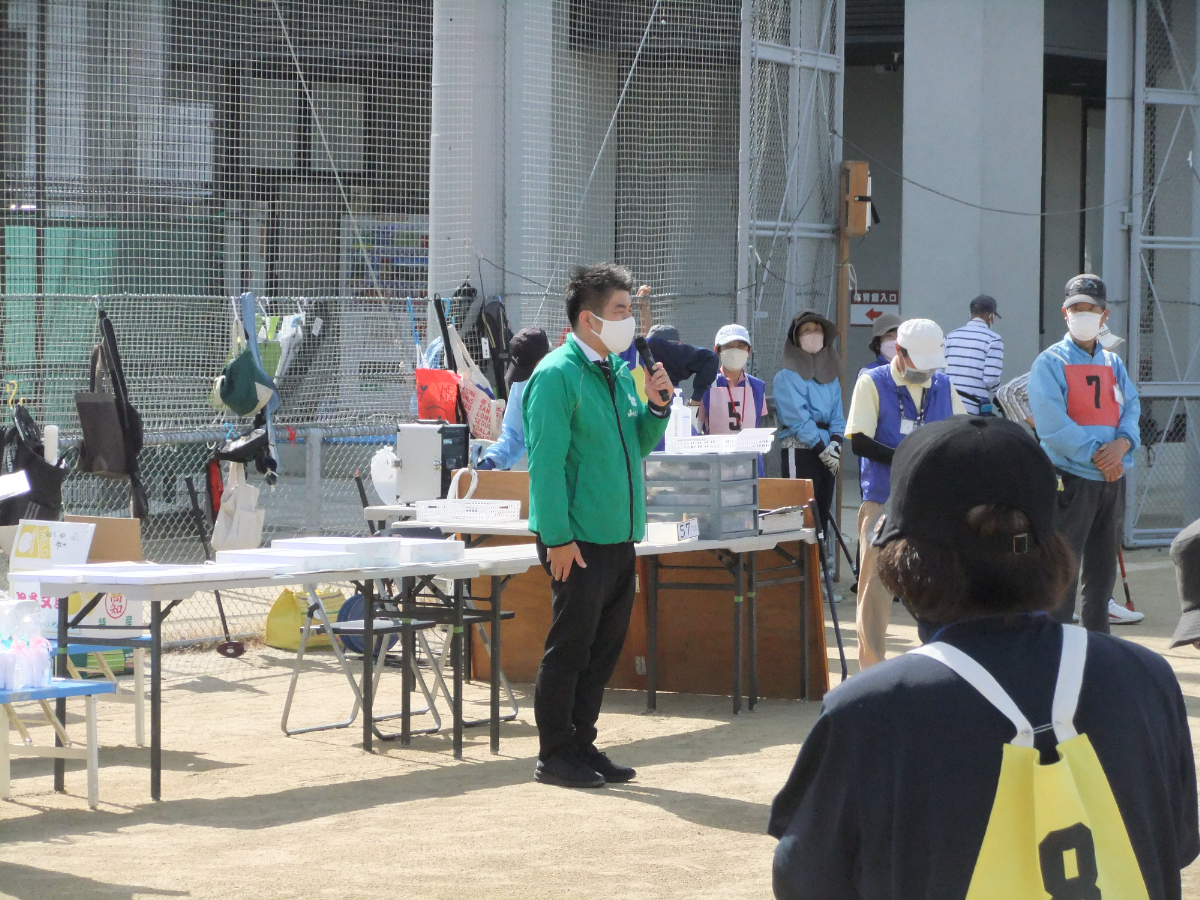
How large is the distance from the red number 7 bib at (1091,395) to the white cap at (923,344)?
3.25 feet

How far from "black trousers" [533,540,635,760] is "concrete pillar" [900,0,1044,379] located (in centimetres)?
974

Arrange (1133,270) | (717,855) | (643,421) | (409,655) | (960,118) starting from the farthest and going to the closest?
(960,118) < (1133,270) < (409,655) < (643,421) < (717,855)

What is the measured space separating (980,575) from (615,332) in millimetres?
3894

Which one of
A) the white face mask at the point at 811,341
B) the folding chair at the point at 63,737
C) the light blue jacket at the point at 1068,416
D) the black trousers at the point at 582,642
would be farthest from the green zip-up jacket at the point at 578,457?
the white face mask at the point at 811,341

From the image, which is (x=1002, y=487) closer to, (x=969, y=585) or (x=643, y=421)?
(x=969, y=585)

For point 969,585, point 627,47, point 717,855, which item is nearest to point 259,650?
point 717,855

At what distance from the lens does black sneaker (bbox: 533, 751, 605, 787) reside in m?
5.65

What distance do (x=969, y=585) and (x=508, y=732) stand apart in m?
5.21

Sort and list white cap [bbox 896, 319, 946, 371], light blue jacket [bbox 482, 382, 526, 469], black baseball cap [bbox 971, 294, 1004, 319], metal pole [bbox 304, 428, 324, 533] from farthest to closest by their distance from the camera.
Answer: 1. black baseball cap [bbox 971, 294, 1004, 319]
2. metal pole [bbox 304, 428, 324, 533]
3. light blue jacket [bbox 482, 382, 526, 469]
4. white cap [bbox 896, 319, 946, 371]

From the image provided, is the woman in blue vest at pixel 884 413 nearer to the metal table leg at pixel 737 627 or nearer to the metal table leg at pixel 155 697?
the metal table leg at pixel 737 627

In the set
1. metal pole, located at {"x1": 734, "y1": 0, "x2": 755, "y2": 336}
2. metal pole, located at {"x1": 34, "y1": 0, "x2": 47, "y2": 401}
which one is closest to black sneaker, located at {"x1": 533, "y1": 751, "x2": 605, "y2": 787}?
metal pole, located at {"x1": 734, "y1": 0, "x2": 755, "y2": 336}

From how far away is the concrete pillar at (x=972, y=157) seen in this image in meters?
14.7

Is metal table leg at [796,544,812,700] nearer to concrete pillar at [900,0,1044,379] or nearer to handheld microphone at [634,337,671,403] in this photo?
handheld microphone at [634,337,671,403]

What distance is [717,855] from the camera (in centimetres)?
481
